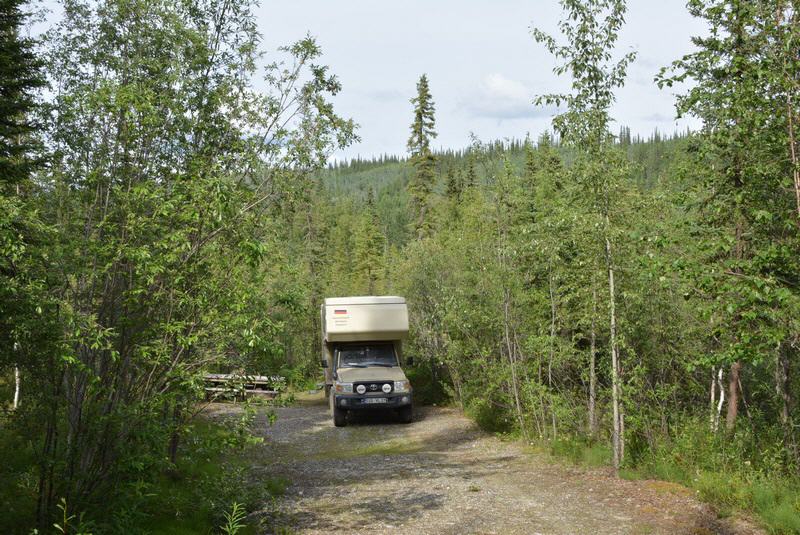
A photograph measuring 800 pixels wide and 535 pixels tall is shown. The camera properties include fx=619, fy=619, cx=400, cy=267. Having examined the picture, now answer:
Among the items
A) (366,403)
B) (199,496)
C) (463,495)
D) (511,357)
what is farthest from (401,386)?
(199,496)

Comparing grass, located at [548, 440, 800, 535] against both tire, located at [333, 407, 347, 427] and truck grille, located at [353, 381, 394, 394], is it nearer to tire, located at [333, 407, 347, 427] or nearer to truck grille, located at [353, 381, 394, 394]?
truck grille, located at [353, 381, 394, 394]

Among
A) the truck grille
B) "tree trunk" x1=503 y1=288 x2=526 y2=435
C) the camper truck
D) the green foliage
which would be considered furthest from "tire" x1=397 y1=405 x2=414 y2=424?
the green foliage

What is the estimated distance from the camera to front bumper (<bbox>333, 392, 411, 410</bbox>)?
53.0 feet

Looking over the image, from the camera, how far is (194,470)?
32.4ft

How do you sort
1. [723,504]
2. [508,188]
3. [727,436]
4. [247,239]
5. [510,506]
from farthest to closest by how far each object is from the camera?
1. [508,188]
2. [727,436]
3. [510,506]
4. [723,504]
5. [247,239]

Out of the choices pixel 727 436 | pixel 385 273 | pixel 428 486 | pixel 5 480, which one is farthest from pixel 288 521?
pixel 385 273

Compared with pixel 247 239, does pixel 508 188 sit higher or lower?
higher

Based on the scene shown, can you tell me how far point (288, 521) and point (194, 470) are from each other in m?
2.74

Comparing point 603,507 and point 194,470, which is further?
point 194,470

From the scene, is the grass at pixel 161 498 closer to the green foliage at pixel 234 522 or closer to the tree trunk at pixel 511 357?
the green foliage at pixel 234 522

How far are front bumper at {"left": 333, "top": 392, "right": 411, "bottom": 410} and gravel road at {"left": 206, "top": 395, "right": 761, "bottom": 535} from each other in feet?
5.55

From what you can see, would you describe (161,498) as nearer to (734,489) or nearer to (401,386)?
(734,489)

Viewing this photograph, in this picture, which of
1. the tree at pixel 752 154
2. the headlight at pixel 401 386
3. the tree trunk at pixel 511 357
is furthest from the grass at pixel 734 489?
the headlight at pixel 401 386

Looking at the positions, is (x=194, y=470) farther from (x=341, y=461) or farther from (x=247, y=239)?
(x=247, y=239)
